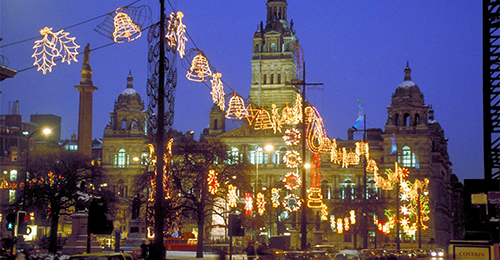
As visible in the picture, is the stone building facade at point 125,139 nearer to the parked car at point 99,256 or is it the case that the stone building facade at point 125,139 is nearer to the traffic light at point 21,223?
the traffic light at point 21,223

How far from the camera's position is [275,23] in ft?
424

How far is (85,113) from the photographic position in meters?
102

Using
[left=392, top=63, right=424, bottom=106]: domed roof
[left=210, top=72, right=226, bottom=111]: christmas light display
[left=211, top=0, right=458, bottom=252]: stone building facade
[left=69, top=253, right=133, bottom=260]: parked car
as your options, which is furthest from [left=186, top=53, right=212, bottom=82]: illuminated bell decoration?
[left=392, top=63, right=424, bottom=106]: domed roof

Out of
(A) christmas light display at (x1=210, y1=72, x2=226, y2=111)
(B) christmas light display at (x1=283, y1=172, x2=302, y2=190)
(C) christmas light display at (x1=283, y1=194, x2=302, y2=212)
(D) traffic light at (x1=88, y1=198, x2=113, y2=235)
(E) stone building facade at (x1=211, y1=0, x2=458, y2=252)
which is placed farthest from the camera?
(E) stone building facade at (x1=211, y1=0, x2=458, y2=252)

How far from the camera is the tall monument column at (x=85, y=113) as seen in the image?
10131 cm

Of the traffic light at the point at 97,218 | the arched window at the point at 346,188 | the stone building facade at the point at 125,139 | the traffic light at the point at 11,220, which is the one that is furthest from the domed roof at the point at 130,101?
the traffic light at the point at 97,218

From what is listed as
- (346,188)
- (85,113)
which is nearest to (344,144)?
(346,188)

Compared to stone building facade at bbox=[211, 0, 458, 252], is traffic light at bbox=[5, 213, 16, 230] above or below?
below

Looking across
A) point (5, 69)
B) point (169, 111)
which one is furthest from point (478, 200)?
point (5, 69)

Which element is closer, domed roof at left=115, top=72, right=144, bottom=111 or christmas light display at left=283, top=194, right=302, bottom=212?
christmas light display at left=283, top=194, right=302, bottom=212

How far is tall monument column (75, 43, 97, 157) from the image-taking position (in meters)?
101

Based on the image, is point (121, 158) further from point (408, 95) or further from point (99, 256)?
point (99, 256)

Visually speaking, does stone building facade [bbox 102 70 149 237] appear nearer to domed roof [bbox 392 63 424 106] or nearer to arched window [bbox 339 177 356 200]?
arched window [bbox 339 177 356 200]

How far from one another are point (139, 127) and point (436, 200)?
5058cm
